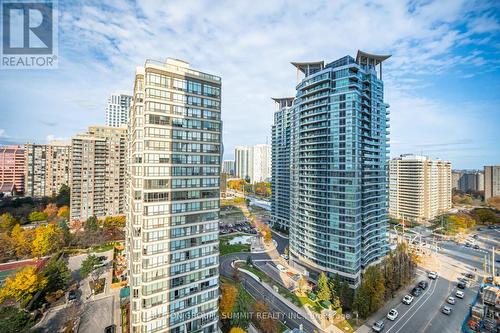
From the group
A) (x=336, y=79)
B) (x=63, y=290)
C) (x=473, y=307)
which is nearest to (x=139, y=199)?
(x=63, y=290)

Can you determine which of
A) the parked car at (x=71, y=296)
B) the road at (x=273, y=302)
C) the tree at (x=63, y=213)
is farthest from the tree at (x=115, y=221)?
the road at (x=273, y=302)

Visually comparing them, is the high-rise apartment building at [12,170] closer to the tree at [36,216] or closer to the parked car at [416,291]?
the tree at [36,216]

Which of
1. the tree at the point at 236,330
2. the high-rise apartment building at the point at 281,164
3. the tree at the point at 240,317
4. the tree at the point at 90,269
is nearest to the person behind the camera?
the tree at the point at 236,330

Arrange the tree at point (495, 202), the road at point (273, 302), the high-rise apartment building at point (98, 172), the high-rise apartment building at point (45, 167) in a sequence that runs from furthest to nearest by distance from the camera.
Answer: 1. the tree at point (495, 202)
2. the high-rise apartment building at point (45, 167)
3. the high-rise apartment building at point (98, 172)
4. the road at point (273, 302)

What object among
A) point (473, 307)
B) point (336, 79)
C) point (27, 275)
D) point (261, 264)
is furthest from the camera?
point (261, 264)

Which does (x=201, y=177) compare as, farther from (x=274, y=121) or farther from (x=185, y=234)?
(x=274, y=121)

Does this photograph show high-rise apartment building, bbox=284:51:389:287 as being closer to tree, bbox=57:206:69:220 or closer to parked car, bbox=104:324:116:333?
parked car, bbox=104:324:116:333
